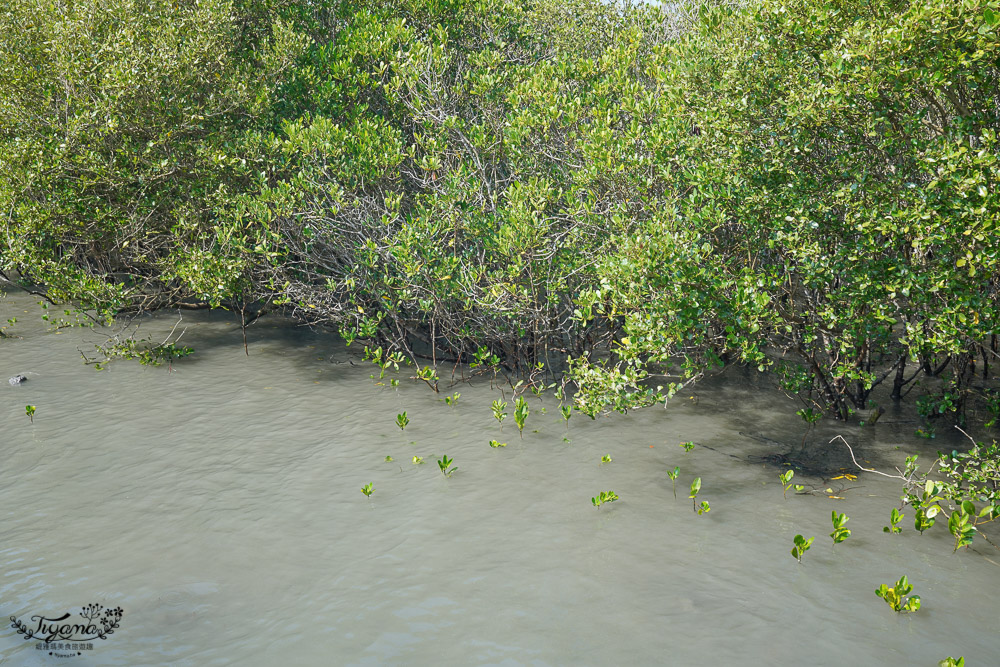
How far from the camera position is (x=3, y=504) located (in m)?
7.22

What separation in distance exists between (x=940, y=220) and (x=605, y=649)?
13.2ft

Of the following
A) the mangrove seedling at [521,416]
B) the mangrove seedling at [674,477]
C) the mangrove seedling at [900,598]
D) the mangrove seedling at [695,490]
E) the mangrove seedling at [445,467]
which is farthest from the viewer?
the mangrove seedling at [521,416]

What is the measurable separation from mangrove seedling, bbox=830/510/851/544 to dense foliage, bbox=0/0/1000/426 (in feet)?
5.47

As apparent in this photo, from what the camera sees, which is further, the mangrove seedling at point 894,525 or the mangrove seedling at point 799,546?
the mangrove seedling at point 894,525

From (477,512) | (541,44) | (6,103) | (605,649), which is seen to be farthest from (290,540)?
(541,44)

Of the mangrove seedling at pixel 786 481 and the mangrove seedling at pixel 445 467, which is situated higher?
the mangrove seedling at pixel 786 481

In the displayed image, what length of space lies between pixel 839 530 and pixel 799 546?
0.50 metres

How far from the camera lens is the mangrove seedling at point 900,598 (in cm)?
521

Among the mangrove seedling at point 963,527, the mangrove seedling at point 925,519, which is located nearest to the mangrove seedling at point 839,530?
the mangrove seedling at point 925,519

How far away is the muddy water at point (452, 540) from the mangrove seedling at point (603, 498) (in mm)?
78

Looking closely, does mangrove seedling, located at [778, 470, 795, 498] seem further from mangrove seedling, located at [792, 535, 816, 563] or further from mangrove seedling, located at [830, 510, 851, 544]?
mangrove seedling, located at [792, 535, 816, 563]

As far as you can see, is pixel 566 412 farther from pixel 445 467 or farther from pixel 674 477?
pixel 674 477

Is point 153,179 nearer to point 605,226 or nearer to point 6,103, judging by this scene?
point 6,103

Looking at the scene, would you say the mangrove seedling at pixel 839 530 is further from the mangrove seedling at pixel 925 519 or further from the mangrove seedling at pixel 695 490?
the mangrove seedling at pixel 695 490
